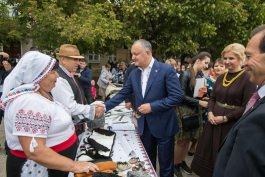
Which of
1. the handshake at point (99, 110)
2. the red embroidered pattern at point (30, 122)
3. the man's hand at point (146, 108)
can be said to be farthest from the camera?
the handshake at point (99, 110)

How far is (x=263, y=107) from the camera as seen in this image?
3.93ft

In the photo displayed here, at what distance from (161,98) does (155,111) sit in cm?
22

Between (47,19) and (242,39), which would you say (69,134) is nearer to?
(47,19)

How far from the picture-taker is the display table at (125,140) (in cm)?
271

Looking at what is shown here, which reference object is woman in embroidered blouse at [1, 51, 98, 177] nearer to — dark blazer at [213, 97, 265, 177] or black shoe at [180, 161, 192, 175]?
dark blazer at [213, 97, 265, 177]

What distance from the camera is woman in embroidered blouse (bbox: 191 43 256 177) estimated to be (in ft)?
9.50

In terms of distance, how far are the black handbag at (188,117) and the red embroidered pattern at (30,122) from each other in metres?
2.61

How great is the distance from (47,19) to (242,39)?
8548 millimetres

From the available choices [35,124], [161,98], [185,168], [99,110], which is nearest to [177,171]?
[185,168]

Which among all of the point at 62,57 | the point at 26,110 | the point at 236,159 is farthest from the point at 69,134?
the point at 62,57

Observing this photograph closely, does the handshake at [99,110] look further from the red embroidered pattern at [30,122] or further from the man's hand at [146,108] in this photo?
the red embroidered pattern at [30,122]

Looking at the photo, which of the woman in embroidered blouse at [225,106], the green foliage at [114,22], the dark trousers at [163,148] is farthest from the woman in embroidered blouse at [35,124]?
the green foliage at [114,22]

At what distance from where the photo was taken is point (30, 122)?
175 centimetres

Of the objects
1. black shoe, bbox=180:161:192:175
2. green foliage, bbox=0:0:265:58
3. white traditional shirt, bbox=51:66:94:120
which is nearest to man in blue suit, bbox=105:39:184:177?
white traditional shirt, bbox=51:66:94:120
